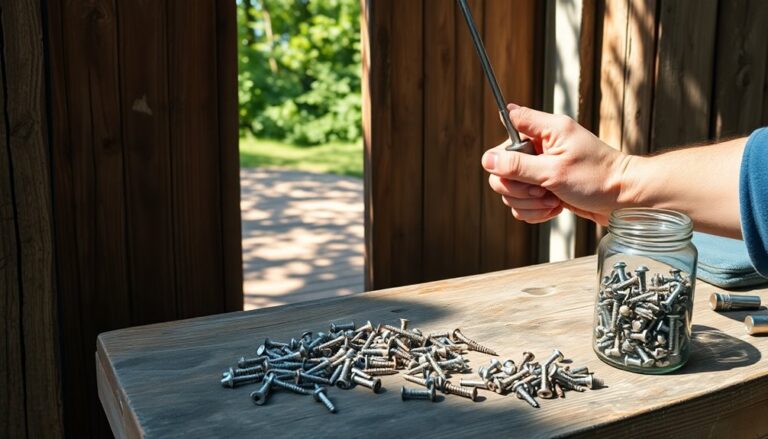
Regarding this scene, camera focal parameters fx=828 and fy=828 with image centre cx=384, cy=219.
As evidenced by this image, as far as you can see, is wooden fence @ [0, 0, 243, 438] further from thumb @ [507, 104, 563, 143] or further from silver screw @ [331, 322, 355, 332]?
thumb @ [507, 104, 563, 143]

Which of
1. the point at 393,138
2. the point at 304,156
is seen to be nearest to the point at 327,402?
the point at 393,138

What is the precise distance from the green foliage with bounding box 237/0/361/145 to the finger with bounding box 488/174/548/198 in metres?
7.27

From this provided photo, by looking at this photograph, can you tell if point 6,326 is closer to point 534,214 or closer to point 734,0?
point 534,214

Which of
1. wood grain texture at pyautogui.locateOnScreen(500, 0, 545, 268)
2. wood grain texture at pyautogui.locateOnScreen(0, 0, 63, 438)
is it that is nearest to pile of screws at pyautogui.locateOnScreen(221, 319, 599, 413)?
wood grain texture at pyautogui.locateOnScreen(0, 0, 63, 438)

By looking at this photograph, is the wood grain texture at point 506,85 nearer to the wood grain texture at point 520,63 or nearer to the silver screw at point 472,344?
the wood grain texture at point 520,63

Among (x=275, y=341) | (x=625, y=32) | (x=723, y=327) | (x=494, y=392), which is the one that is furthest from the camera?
(x=625, y=32)

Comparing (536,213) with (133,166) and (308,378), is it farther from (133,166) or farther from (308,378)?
(133,166)

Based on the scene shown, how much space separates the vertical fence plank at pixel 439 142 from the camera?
101 inches

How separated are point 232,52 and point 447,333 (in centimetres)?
103

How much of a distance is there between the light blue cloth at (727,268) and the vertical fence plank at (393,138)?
92 cm

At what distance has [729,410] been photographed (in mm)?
1468

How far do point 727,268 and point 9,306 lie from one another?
1.61 metres

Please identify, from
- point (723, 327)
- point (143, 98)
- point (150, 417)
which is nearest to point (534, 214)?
point (723, 327)

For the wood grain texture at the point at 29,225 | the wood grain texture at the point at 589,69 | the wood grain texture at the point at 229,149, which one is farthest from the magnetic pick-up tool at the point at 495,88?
the wood grain texture at the point at 589,69
